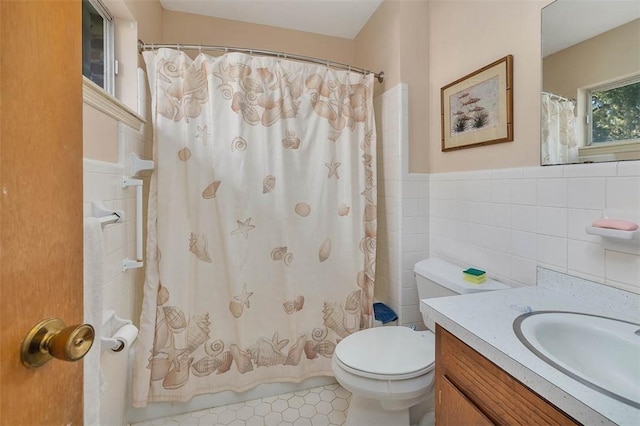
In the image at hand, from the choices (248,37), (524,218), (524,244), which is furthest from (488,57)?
(248,37)

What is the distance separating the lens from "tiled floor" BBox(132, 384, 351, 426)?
1557 millimetres

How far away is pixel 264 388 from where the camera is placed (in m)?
1.73

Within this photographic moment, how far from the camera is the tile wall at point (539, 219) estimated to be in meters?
0.96

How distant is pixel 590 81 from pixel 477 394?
1.08 metres

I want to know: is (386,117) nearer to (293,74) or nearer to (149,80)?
(293,74)

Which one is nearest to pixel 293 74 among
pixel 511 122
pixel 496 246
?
pixel 511 122

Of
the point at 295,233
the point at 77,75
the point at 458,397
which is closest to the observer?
the point at 77,75

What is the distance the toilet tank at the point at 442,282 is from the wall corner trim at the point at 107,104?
4.73 feet

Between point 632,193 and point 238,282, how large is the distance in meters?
1.62

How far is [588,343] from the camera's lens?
854 millimetres

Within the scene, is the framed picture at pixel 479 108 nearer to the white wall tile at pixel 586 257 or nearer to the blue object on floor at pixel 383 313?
the white wall tile at pixel 586 257

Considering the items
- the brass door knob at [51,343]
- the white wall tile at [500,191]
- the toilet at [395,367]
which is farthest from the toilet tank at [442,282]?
the brass door knob at [51,343]

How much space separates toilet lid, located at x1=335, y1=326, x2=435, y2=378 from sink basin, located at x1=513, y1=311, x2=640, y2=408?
49 cm

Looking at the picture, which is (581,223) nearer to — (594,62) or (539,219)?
(539,219)
